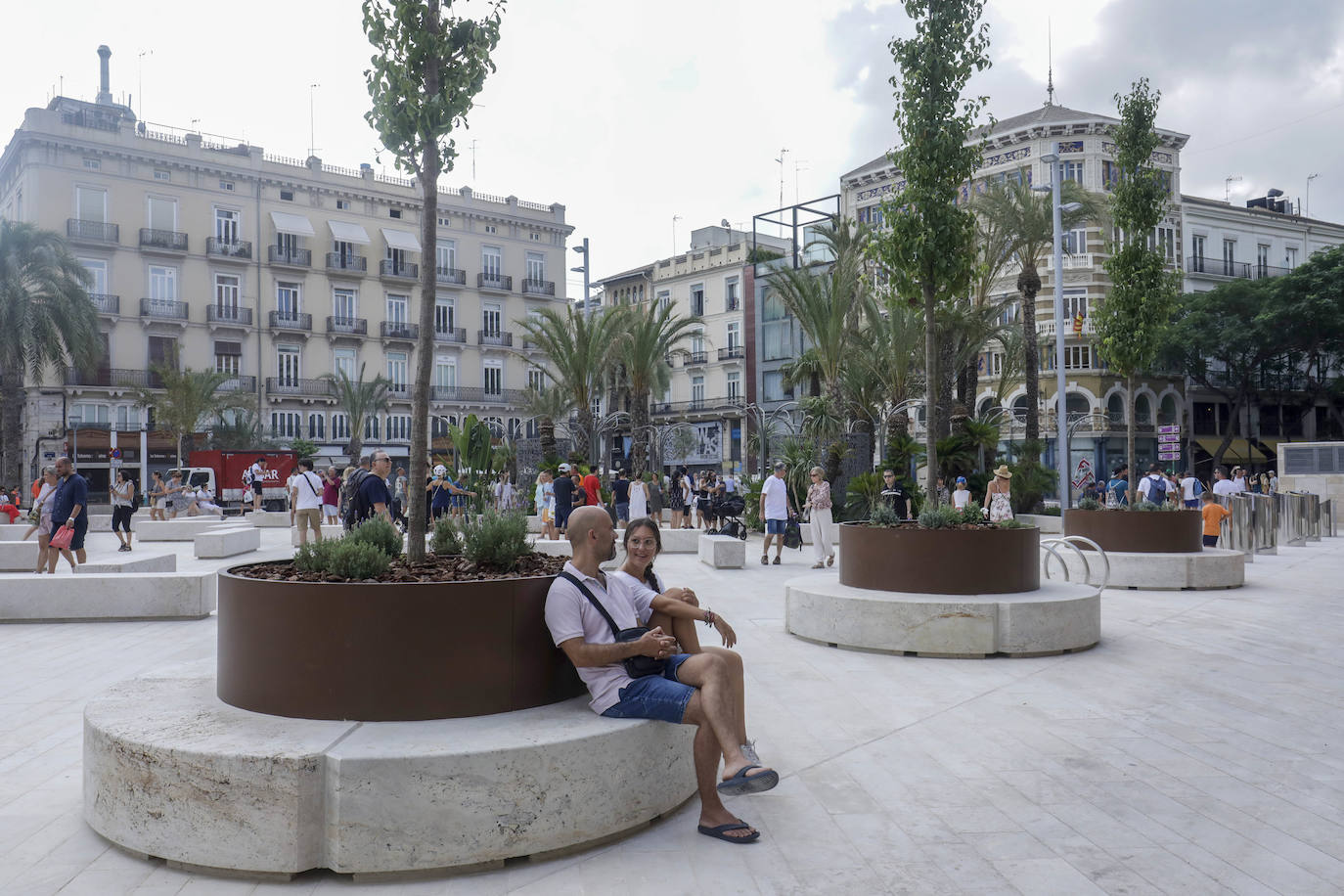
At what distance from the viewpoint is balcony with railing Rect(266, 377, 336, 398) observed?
4706 cm

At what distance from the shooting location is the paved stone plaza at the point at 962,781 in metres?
3.54

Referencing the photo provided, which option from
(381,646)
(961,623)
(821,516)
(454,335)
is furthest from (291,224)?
(381,646)

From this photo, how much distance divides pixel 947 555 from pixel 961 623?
582 millimetres

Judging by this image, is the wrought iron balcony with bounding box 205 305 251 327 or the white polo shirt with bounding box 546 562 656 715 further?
the wrought iron balcony with bounding box 205 305 251 327

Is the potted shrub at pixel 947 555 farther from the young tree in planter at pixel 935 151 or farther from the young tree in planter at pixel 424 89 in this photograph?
the young tree in planter at pixel 424 89

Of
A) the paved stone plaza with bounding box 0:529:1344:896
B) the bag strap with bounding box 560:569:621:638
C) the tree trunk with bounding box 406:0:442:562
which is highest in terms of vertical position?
the tree trunk with bounding box 406:0:442:562

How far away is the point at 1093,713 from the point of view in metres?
5.94

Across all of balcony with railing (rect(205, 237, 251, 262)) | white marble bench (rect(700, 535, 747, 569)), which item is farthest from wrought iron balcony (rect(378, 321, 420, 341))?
white marble bench (rect(700, 535, 747, 569))

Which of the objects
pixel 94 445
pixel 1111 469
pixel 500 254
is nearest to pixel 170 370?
pixel 94 445

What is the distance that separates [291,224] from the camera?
47250 millimetres

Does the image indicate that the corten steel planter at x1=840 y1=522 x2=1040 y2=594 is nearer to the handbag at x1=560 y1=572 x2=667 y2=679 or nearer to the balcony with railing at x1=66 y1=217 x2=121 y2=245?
the handbag at x1=560 y1=572 x2=667 y2=679

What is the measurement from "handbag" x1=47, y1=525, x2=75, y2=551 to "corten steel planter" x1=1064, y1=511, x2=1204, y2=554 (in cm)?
1198

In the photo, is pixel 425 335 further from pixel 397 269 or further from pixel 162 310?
pixel 397 269

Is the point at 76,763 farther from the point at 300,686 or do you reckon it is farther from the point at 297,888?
the point at 297,888
